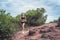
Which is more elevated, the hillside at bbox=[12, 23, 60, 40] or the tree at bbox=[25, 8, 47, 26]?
the tree at bbox=[25, 8, 47, 26]

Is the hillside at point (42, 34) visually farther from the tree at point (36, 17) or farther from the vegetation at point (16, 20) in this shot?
the tree at point (36, 17)

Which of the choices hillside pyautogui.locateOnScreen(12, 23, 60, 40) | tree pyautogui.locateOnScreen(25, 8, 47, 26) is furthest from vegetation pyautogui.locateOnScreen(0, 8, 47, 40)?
hillside pyautogui.locateOnScreen(12, 23, 60, 40)

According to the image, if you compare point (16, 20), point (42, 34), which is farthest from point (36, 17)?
point (42, 34)

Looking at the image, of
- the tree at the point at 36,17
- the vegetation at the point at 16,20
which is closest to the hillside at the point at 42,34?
the vegetation at the point at 16,20

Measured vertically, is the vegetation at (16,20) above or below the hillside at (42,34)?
above

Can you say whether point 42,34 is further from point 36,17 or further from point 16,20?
point 36,17

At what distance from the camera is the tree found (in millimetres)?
53525

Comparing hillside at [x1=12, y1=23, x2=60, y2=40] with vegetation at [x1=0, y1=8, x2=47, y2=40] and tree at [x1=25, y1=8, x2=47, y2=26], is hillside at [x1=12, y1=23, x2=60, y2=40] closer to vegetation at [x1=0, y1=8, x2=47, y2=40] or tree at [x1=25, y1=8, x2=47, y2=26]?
vegetation at [x1=0, y1=8, x2=47, y2=40]

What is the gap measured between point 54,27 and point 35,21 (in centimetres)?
681

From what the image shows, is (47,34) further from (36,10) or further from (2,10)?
(36,10)

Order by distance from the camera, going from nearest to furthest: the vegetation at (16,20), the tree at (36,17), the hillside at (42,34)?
the vegetation at (16,20), the hillside at (42,34), the tree at (36,17)

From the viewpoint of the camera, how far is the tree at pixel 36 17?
176 ft

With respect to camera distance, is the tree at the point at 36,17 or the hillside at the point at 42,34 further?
the tree at the point at 36,17

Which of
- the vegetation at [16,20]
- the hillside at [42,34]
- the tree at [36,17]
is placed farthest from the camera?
the tree at [36,17]
